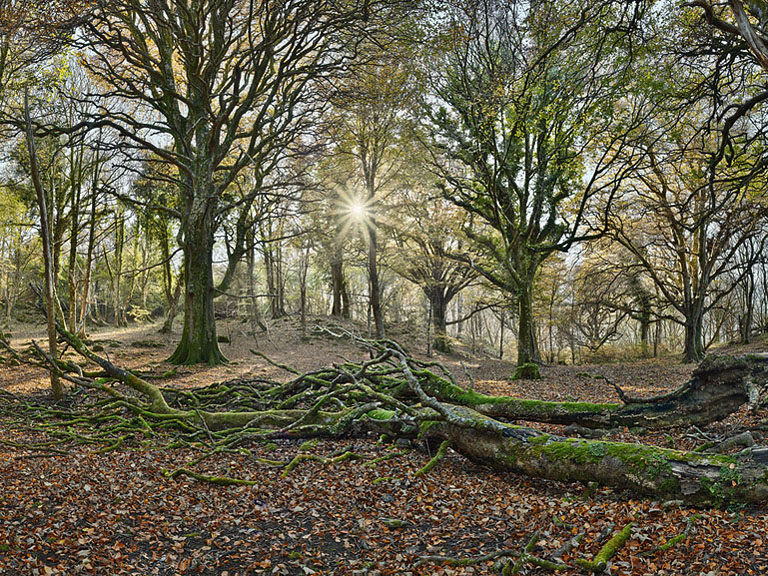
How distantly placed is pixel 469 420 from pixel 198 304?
1200cm

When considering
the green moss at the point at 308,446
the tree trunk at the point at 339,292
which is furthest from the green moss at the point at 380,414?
the tree trunk at the point at 339,292

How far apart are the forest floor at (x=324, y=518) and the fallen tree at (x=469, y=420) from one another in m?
0.21

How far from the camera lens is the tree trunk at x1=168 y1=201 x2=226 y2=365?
49.0ft

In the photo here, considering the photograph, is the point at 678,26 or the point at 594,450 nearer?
the point at 594,450

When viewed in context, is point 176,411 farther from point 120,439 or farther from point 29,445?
point 29,445

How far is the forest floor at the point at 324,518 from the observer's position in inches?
140

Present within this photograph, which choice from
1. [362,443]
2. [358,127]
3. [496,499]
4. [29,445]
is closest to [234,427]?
[362,443]

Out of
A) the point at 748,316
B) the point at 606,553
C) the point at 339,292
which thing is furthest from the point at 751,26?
the point at 339,292

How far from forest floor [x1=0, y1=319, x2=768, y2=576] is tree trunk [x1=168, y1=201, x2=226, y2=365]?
8.01 metres

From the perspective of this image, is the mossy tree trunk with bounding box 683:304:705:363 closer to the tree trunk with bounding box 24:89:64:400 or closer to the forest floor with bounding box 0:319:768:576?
the forest floor with bounding box 0:319:768:576

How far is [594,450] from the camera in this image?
4.62m

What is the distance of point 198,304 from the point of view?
15.2 m

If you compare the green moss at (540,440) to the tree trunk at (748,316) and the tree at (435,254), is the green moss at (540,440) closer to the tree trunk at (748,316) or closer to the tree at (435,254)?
the tree at (435,254)

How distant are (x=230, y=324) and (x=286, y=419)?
67.4 ft
